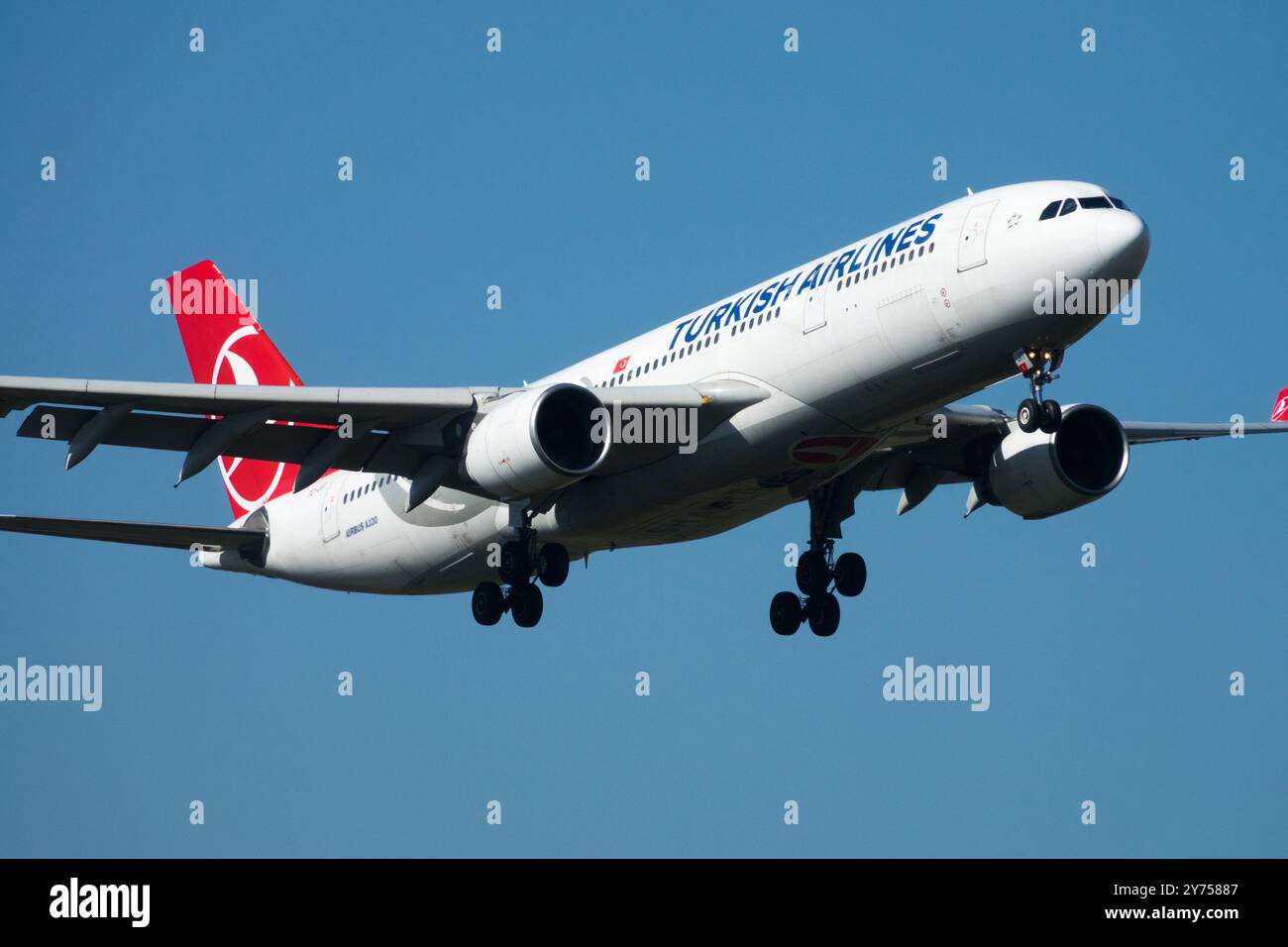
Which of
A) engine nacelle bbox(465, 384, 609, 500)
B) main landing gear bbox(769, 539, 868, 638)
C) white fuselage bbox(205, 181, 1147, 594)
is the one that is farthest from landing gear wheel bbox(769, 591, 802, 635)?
engine nacelle bbox(465, 384, 609, 500)

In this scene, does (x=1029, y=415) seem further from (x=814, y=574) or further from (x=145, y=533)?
(x=145, y=533)

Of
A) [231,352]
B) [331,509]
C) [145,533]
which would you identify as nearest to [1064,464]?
[331,509]

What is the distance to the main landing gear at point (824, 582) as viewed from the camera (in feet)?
125

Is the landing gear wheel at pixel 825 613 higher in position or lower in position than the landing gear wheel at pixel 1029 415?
lower

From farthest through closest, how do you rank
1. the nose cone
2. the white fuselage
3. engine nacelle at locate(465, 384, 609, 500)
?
engine nacelle at locate(465, 384, 609, 500)
the white fuselage
the nose cone

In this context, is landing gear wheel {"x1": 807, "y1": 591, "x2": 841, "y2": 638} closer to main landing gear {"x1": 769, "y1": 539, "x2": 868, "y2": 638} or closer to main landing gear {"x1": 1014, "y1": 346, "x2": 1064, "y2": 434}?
main landing gear {"x1": 769, "y1": 539, "x2": 868, "y2": 638}

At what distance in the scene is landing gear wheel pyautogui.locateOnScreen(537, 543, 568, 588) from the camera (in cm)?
3556

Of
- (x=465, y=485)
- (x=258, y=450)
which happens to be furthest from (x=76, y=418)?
(x=465, y=485)

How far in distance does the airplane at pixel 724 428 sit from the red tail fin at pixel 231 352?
3.08 meters

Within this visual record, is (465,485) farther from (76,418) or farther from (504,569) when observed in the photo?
(76,418)

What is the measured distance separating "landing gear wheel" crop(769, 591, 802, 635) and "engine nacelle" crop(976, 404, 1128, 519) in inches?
182

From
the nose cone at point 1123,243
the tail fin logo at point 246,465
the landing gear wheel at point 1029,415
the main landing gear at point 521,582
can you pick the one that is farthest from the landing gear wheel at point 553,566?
the nose cone at point 1123,243

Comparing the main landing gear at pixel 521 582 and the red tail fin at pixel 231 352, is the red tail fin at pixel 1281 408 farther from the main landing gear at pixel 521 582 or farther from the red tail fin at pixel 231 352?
the red tail fin at pixel 231 352

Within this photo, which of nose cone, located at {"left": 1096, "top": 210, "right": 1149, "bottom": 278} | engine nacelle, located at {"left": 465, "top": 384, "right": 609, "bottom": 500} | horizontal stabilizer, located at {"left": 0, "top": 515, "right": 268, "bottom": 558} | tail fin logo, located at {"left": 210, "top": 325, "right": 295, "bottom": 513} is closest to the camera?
nose cone, located at {"left": 1096, "top": 210, "right": 1149, "bottom": 278}
